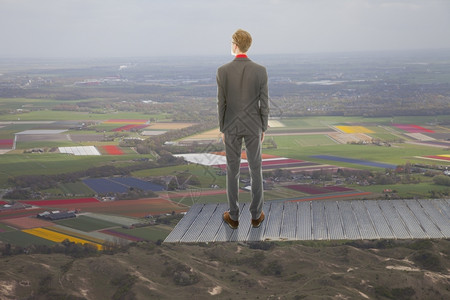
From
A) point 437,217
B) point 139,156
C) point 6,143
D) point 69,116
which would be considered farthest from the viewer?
point 69,116

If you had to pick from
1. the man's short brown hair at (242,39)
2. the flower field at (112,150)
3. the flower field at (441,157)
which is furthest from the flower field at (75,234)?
the flower field at (441,157)

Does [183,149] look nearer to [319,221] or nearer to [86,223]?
[86,223]

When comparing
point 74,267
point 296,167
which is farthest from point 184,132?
point 74,267

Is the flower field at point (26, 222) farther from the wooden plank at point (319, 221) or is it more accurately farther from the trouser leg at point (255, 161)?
the trouser leg at point (255, 161)

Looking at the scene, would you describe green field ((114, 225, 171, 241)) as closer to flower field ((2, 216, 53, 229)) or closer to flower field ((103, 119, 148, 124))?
flower field ((2, 216, 53, 229))

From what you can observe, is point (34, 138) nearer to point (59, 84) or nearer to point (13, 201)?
point (13, 201)

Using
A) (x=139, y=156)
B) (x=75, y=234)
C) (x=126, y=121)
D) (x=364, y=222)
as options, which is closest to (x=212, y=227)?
(x=364, y=222)

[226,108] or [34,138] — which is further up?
[226,108]
